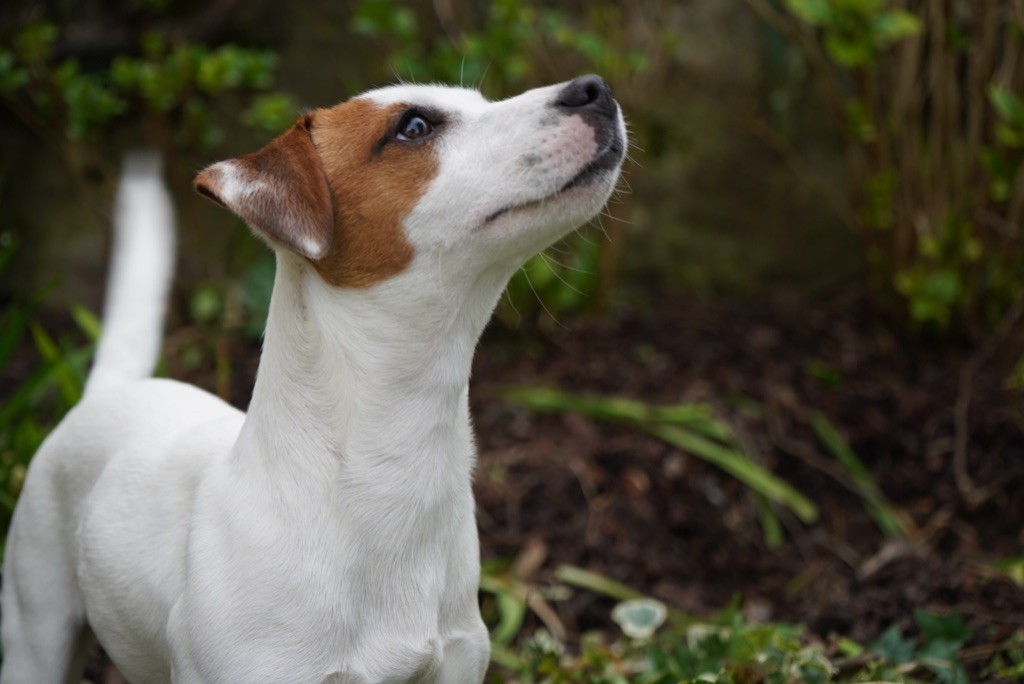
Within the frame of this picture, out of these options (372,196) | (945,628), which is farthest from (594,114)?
(945,628)

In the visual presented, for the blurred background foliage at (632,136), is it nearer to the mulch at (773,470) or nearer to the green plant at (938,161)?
the green plant at (938,161)

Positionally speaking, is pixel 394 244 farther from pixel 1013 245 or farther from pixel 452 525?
pixel 1013 245

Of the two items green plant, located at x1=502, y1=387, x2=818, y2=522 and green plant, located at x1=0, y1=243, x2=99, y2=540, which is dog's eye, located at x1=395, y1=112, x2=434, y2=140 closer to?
green plant, located at x1=0, y1=243, x2=99, y2=540

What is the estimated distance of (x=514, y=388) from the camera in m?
4.77

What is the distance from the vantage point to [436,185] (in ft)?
7.13

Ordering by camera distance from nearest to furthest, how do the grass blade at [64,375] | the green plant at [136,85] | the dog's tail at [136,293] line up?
the dog's tail at [136,293]
the grass blade at [64,375]
the green plant at [136,85]

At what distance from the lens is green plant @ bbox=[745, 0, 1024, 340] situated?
4496 mm

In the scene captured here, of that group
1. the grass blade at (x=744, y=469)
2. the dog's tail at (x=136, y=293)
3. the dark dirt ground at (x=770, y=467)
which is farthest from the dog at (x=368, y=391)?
the grass blade at (x=744, y=469)

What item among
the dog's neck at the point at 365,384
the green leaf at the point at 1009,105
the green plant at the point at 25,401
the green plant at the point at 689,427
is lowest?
the green plant at the point at 689,427

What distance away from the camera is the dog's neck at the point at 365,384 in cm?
221

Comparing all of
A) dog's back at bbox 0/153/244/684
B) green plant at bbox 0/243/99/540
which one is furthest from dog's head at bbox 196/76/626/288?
green plant at bbox 0/243/99/540

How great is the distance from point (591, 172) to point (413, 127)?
14.7 inches

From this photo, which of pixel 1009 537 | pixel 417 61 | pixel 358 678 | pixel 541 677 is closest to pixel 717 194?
pixel 417 61

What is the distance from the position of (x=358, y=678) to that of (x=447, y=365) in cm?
62
